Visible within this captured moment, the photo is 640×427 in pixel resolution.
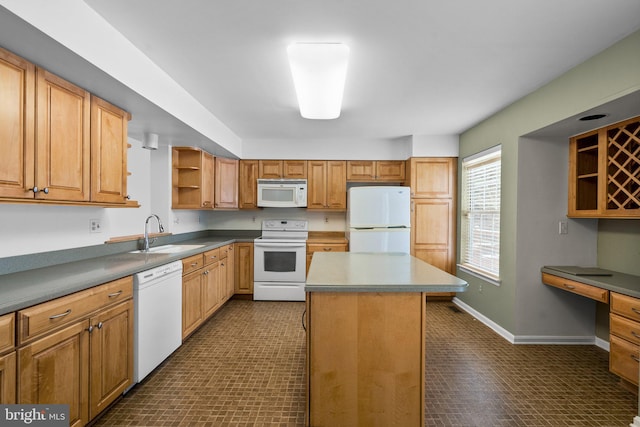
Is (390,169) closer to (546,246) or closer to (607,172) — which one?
(546,246)

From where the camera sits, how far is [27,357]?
131cm

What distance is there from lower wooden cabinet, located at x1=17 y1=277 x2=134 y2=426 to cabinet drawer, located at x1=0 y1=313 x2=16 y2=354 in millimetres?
25

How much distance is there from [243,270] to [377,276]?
292 centimetres

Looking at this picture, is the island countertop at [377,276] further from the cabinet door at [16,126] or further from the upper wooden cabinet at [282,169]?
the upper wooden cabinet at [282,169]

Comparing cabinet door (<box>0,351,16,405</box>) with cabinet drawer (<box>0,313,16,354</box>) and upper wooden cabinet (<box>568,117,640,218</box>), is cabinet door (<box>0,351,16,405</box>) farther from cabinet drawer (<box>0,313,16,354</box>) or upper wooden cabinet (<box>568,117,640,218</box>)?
upper wooden cabinet (<box>568,117,640,218</box>)

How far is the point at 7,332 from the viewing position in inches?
48.2

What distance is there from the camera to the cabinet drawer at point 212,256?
130 inches

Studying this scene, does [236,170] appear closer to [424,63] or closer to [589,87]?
[424,63]

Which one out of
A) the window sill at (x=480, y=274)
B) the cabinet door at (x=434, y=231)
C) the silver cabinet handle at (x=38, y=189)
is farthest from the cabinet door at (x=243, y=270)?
the window sill at (x=480, y=274)

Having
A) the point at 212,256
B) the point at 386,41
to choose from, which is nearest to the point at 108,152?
the point at 212,256

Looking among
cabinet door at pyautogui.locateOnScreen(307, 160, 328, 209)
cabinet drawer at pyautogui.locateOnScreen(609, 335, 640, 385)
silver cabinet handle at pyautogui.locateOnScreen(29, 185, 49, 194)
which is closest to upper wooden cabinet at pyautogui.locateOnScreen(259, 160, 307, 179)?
cabinet door at pyautogui.locateOnScreen(307, 160, 328, 209)

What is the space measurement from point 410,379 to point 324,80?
198 cm

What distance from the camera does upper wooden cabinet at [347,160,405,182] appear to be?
14.8 feet

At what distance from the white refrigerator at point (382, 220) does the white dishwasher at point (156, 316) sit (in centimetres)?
226
